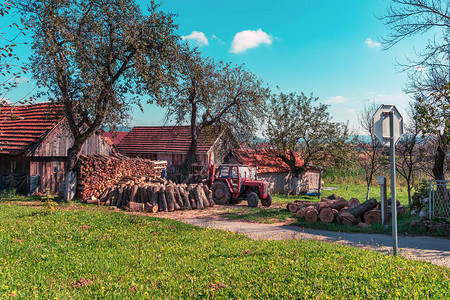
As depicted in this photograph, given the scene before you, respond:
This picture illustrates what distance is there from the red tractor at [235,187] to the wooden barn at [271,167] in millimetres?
9899

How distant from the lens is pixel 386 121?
7.22 meters

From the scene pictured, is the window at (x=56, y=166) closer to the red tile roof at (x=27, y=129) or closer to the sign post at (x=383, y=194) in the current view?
the red tile roof at (x=27, y=129)

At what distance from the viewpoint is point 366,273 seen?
558cm

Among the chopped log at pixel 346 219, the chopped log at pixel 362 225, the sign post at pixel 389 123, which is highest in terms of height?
the sign post at pixel 389 123

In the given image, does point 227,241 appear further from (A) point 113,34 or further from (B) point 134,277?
(A) point 113,34

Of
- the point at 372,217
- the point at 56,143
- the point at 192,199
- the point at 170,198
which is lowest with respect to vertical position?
the point at 372,217

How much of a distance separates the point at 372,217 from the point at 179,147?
66.4 ft

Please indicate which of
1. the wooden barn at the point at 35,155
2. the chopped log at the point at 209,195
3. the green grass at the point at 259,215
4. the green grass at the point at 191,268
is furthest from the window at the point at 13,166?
the green grass at the point at 259,215

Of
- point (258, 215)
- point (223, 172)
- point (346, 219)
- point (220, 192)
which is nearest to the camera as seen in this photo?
point (346, 219)

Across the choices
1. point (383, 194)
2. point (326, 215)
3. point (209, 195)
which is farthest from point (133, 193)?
point (383, 194)

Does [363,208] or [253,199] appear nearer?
[363,208]

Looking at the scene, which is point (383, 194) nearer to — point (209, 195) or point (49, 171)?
point (209, 195)

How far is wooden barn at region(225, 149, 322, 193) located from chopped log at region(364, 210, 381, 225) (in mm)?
15795

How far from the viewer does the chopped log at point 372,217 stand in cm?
1241
